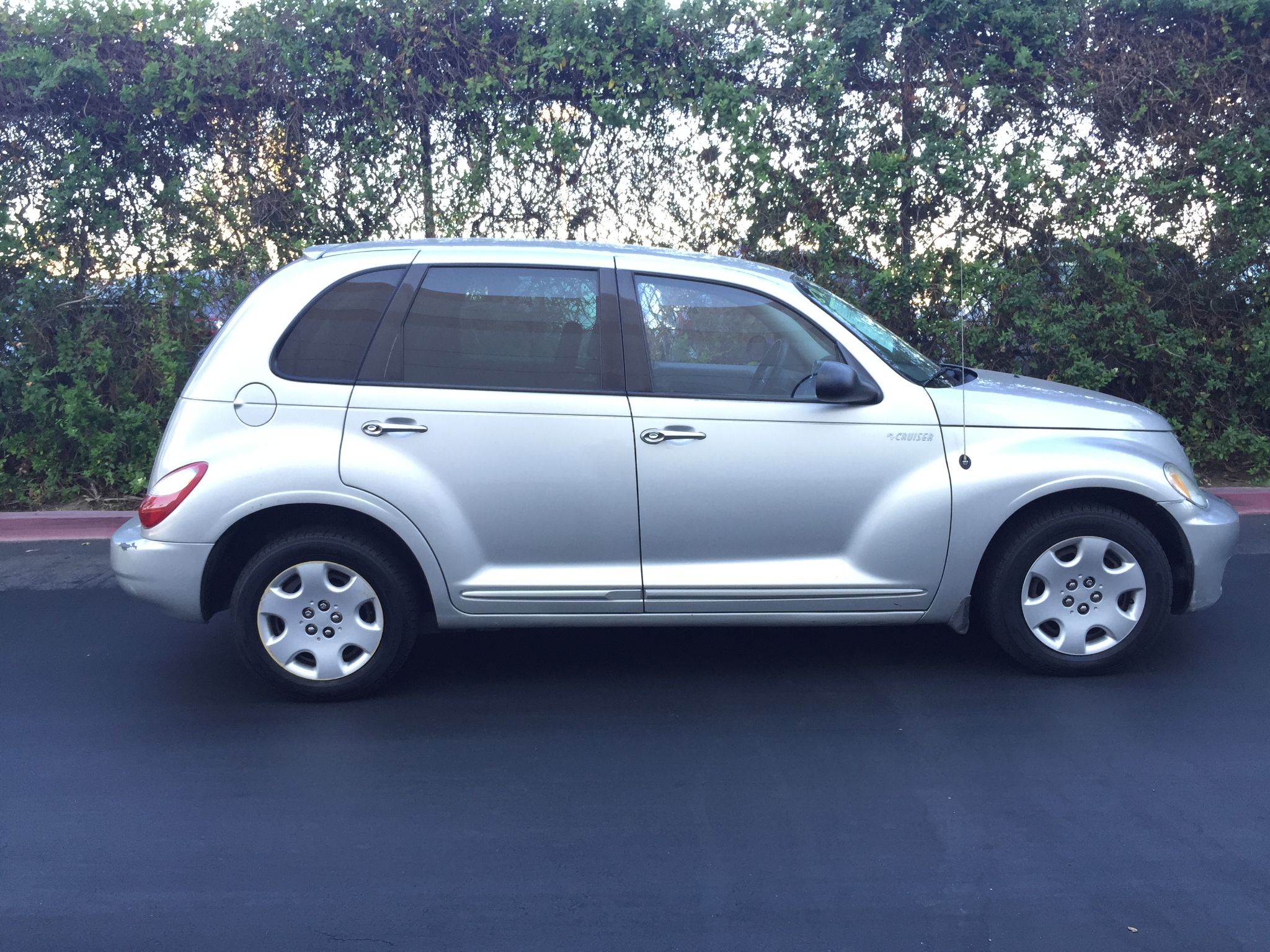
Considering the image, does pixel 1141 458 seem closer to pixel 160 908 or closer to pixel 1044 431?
pixel 1044 431

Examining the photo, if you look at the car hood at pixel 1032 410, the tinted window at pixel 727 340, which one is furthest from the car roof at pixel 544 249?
the car hood at pixel 1032 410

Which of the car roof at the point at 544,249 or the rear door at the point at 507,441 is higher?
the car roof at the point at 544,249

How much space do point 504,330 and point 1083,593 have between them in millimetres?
2646

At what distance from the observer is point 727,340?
4875mm

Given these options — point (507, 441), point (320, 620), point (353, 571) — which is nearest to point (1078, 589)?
point (507, 441)

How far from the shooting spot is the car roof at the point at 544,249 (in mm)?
4875

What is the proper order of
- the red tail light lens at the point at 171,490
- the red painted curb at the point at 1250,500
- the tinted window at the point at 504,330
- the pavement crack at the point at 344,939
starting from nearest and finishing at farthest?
the pavement crack at the point at 344,939, the red tail light lens at the point at 171,490, the tinted window at the point at 504,330, the red painted curb at the point at 1250,500

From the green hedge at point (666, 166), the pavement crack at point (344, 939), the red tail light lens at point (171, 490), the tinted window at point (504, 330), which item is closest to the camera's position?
the pavement crack at point (344, 939)

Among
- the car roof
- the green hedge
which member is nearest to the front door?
the car roof

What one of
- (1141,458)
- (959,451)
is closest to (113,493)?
(959,451)

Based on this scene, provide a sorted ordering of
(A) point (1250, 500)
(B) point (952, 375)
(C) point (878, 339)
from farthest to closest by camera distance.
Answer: (A) point (1250, 500) → (B) point (952, 375) → (C) point (878, 339)

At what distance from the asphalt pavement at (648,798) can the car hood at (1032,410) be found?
3.56 feet

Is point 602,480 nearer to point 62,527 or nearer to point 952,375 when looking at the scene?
point 952,375

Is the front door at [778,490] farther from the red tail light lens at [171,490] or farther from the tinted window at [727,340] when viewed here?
the red tail light lens at [171,490]
